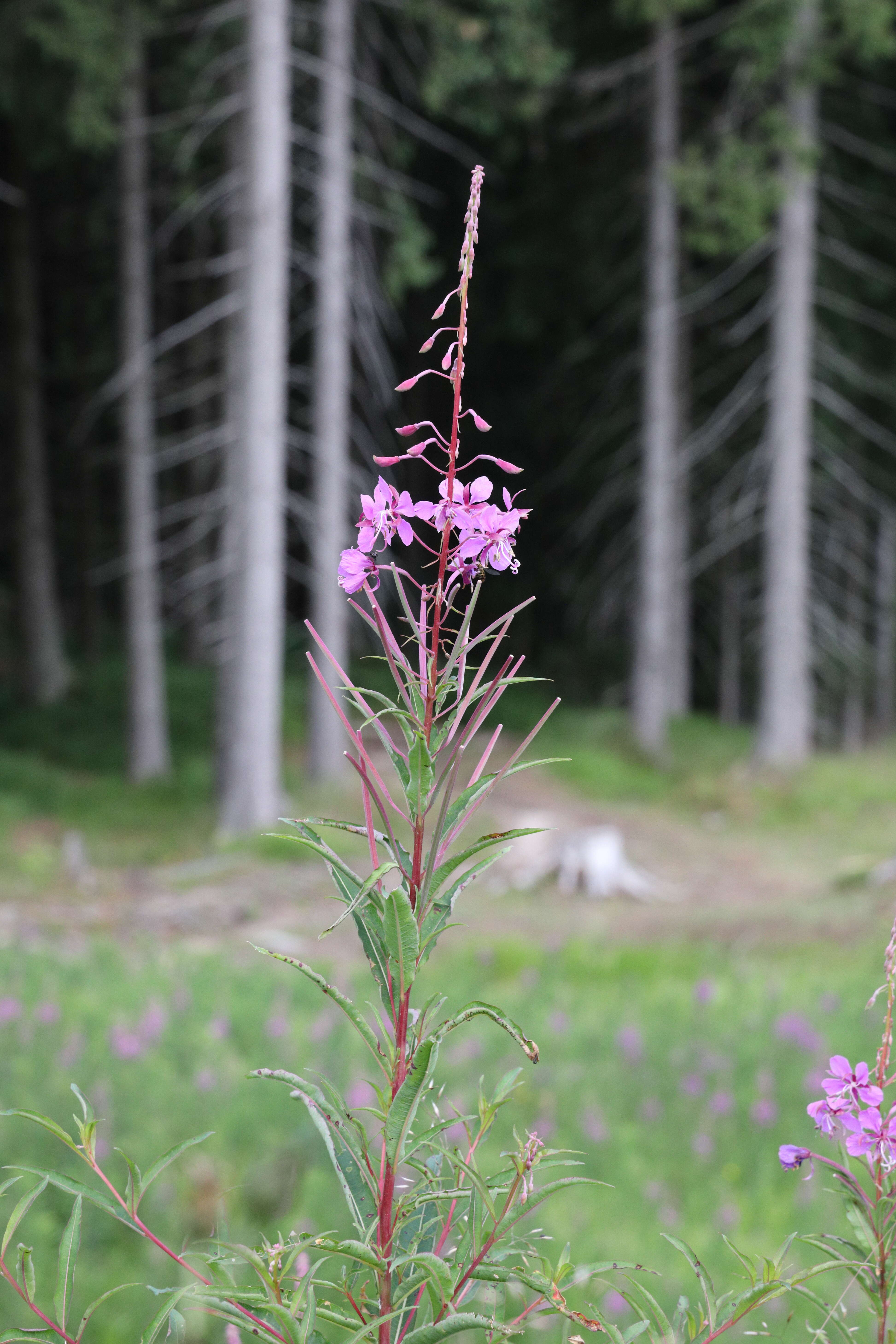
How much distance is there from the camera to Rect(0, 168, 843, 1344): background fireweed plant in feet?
3.13

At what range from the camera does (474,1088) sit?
4.33 metres

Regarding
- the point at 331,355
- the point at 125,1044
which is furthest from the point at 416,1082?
the point at 331,355

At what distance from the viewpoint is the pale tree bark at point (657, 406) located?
1463 cm

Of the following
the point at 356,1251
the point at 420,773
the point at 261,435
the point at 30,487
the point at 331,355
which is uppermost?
the point at 331,355

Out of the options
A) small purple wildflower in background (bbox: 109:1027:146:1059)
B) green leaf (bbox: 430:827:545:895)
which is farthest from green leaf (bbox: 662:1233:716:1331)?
→ small purple wildflower in background (bbox: 109:1027:146:1059)

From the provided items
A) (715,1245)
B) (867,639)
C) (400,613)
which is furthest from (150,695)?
(867,639)

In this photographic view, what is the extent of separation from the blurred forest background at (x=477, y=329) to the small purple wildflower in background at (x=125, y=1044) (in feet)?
20.8

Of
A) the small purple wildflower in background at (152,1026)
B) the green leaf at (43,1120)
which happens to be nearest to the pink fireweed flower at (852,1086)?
the green leaf at (43,1120)

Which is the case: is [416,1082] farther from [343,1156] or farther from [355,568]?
[355,568]

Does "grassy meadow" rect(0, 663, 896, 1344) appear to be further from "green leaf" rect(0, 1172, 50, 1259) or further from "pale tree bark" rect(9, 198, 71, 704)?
"pale tree bark" rect(9, 198, 71, 704)

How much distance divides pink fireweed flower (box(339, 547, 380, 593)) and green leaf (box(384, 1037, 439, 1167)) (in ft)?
1.25

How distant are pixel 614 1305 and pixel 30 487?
15930mm

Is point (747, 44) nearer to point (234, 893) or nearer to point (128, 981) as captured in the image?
point (234, 893)

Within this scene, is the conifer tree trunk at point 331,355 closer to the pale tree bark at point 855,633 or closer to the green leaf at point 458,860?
the pale tree bark at point 855,633
